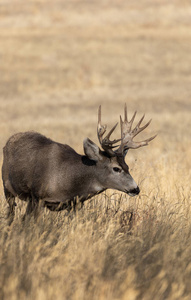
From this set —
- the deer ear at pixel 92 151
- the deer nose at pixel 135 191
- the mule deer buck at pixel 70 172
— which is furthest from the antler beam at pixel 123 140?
the deer nose at pixel 135 191

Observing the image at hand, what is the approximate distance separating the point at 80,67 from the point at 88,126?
50.2 feet

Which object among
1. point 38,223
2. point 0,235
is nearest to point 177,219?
point 38,223

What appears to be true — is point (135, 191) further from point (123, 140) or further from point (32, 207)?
point (32, 207)

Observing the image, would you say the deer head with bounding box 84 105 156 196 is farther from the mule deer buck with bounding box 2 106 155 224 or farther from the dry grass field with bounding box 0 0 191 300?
the dry grass field with bounding box 0 0 191 300

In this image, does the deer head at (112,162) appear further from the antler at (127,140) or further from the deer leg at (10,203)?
the deer leg at (10,203)

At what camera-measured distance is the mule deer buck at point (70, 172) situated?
7.41 m

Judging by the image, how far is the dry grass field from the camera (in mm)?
5477

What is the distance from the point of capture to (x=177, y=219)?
23.6 ft

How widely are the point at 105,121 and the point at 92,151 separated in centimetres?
1438

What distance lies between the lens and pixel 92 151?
297 inches

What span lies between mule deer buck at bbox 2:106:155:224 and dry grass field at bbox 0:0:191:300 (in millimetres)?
264

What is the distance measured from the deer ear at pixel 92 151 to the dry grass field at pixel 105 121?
1.78 feet

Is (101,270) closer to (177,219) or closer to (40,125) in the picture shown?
(177,219)

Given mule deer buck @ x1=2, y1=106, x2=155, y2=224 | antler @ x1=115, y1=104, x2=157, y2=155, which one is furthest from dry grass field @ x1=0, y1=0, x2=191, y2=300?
antler @ x1=115, y1=104, x2=157, y2=155
